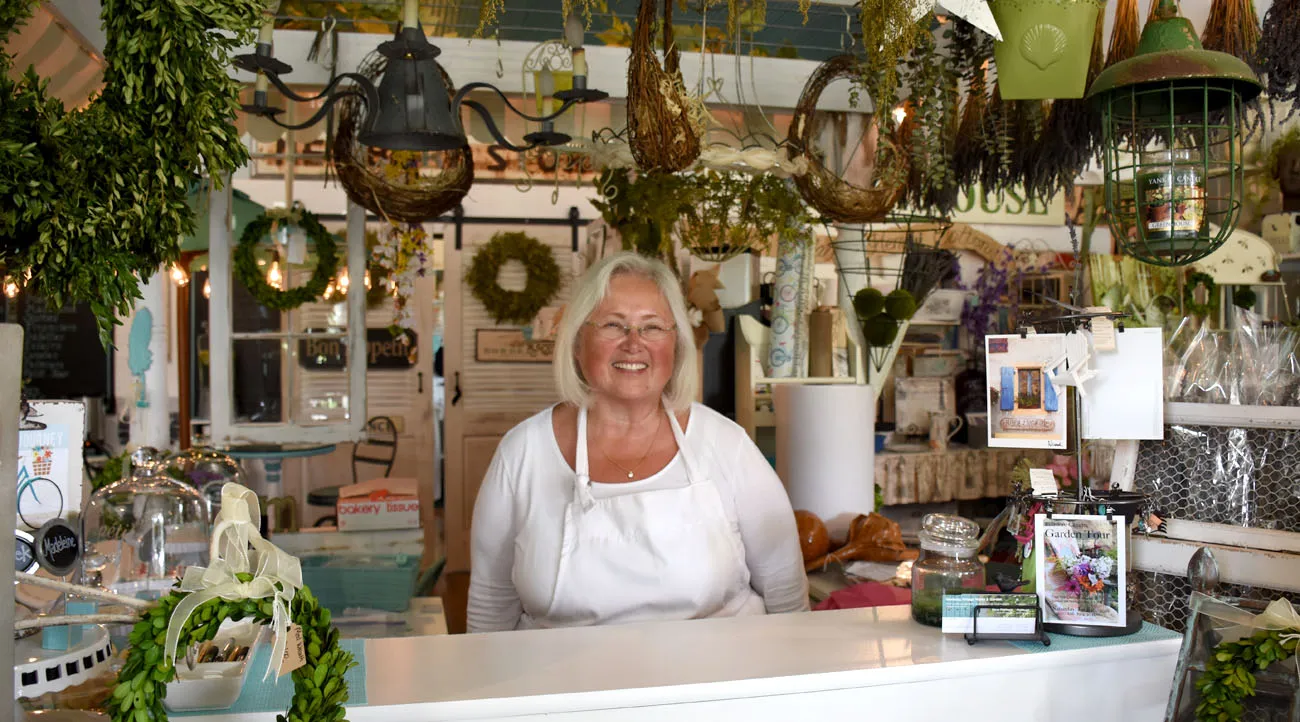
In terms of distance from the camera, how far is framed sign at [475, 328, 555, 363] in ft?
24.3

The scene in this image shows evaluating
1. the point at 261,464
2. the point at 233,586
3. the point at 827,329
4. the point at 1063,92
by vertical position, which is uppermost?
the point at 1063,92

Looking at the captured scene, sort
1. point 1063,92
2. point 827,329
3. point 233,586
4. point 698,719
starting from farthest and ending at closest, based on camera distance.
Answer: point 827,329 < point 1063,92 < point 698,719 < point 233,586

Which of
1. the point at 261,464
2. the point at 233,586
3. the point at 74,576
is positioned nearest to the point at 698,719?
the point at 233,586

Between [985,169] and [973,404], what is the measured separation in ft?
12.5

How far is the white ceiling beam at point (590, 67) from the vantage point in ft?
12.5

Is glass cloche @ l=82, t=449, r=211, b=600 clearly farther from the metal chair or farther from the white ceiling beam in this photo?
the metal chair

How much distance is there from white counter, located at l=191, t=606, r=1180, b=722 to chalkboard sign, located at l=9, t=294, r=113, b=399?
7203mm

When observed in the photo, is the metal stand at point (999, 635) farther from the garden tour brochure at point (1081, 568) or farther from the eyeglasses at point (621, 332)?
the eyeglasses at point (621, 332)

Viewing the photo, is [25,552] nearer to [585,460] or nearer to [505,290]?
[585,460]

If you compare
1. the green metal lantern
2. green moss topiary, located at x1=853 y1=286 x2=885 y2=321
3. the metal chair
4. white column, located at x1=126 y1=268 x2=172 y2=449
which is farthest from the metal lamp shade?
the metal chair

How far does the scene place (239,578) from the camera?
3.35 ft

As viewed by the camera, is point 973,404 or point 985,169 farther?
point 973,404

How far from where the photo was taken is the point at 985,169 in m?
3.26

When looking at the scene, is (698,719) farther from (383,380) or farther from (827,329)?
(383,380)
